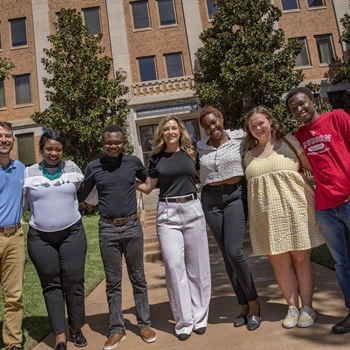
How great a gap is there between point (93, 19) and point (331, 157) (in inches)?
792

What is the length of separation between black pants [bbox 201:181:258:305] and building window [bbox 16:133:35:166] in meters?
18.1

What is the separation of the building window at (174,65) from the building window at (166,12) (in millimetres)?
2034

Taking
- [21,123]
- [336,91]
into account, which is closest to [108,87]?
[21,123]

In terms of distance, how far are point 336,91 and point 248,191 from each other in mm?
18647

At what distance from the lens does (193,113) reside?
61.4 ft

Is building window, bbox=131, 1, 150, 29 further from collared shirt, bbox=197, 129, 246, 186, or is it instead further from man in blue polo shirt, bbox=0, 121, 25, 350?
man in blue polo shirt, bbox=0, 121, 25, 350

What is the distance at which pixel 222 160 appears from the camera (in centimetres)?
370

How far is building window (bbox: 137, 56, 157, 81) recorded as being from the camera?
19.7 metres

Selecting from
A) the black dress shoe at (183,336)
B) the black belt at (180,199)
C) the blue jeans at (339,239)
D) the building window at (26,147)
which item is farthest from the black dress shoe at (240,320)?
the building window at (26,147)

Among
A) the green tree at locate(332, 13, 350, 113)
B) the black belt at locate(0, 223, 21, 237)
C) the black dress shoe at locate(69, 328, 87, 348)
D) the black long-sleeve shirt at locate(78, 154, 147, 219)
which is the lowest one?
the black dress shoe at locate(69, 328, 87, 348)

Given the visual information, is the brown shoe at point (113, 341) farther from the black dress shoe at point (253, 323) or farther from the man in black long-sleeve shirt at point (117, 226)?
the black dress shoe at point (253, 323)

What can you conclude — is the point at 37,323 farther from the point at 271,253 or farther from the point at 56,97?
the point at 56,97

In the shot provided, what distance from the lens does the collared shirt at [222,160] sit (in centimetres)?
367

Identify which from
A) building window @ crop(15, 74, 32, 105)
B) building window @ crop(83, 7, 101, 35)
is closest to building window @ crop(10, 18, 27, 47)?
building window @ crop(15, 74, 32, 105)
